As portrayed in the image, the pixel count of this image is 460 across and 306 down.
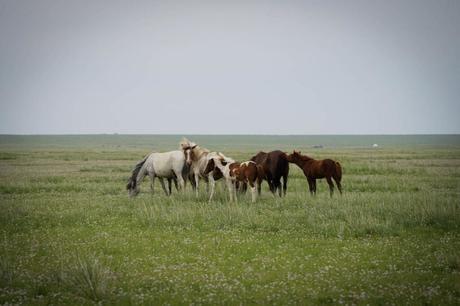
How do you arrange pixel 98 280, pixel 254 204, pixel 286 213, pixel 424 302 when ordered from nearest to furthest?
pixel 424 302
pixel 98 280
pixel 286 213
pixel 254 204

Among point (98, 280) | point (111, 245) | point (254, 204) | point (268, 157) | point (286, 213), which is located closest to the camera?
point (98, 280)

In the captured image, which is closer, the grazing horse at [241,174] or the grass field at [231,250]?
the grass field at [231,250]

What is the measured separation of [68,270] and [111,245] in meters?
2.99

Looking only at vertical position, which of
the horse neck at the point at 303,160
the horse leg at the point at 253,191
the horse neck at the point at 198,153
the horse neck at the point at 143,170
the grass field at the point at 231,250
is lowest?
the grass field at the point at 231,250

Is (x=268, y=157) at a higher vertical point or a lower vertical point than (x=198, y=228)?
higher

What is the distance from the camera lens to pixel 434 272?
10.2 metres

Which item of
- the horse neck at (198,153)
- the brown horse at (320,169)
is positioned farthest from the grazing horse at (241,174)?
the brown horse at (320,169)

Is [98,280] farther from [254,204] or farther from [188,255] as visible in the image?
[254,204]

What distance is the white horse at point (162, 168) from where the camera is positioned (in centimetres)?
2259

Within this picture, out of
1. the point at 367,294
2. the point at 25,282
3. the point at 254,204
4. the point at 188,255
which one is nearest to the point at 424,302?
the point at 367,294

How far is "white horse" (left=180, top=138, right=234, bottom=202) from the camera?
2076cm

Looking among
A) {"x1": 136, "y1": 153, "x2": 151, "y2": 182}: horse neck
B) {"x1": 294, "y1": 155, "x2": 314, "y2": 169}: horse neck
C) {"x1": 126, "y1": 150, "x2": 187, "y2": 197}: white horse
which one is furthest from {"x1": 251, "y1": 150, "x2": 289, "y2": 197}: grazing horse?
{"x1": 136, "y1": 153, "x2": 151, "y2": 182}: horse neck

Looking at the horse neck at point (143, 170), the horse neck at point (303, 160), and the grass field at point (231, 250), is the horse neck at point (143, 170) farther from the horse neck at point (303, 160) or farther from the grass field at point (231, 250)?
the horse neck at point (303, 160)

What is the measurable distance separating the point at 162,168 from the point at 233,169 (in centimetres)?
482
